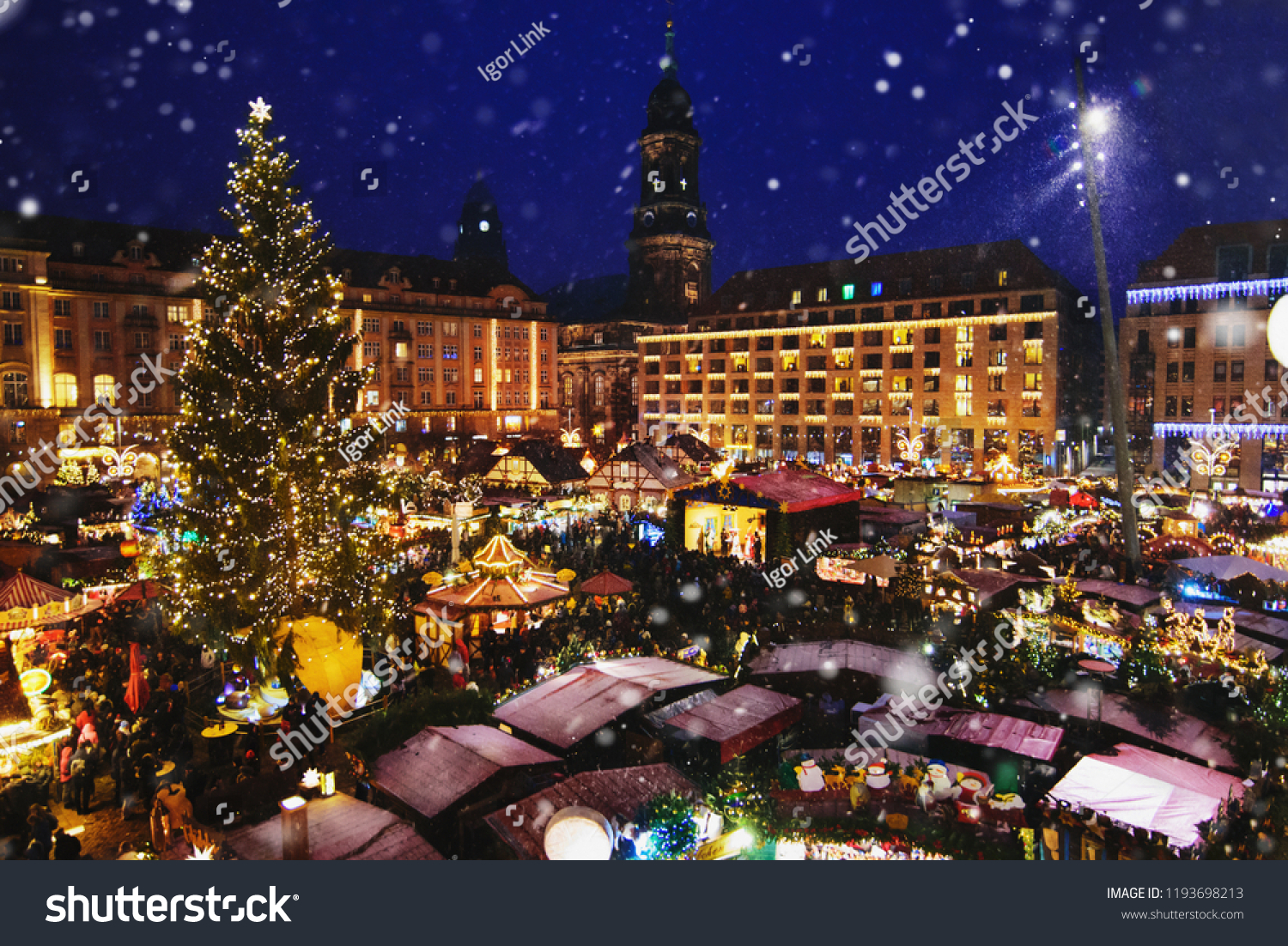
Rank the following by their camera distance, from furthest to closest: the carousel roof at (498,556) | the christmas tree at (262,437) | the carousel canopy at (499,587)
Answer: the carousel roof at (498,556), the carousel canopy at (499,587), the christmas tree at (262,437)

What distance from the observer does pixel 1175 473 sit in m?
41.9

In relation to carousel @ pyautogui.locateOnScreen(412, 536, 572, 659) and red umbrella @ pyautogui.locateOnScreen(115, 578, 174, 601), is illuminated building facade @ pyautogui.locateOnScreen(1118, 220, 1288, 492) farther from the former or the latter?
red umbrella @ pyautogui.locateOnScreen(115, 578, 174, 601)

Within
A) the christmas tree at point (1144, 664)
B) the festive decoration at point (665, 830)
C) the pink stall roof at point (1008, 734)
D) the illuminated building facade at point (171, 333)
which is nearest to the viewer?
the festive decoration at point (665, 830)

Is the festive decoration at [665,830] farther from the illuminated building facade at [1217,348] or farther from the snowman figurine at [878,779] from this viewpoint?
the illuminated building facade at [1217,348]

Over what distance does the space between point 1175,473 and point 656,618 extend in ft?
129

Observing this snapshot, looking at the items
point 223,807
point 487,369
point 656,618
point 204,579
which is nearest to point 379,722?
point 223,807

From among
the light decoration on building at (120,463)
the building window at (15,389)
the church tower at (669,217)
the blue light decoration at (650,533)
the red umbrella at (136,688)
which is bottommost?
the red umbrella at (136,688)

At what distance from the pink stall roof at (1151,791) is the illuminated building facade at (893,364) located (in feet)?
143

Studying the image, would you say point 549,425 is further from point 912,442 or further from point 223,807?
point 223,807

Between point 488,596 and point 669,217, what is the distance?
2427 inches
